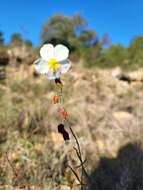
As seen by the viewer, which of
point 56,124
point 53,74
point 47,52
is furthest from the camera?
point 56,124

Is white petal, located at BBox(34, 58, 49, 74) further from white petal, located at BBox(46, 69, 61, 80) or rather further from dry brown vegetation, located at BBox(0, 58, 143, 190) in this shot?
dry brown vegetation, located at BBox(0, 58, 143, 190)

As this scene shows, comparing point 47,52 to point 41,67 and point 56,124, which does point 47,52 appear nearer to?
point 41,67

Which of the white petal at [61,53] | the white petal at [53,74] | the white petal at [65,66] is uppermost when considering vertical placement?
the white petal at [61,53]

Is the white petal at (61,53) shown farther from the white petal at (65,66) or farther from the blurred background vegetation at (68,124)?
the blurred background vegetation at (68,124)

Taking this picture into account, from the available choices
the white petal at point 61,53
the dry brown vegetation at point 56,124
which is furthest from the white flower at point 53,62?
Result: the dry brown vegetation at point 56,124

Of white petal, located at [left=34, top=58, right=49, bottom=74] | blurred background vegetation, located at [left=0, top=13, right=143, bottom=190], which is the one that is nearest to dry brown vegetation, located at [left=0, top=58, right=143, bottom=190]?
blurred background vegetation, located at [left=0, top=13, right=143, bottom=190]

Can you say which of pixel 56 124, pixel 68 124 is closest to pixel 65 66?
pixel 68 124
